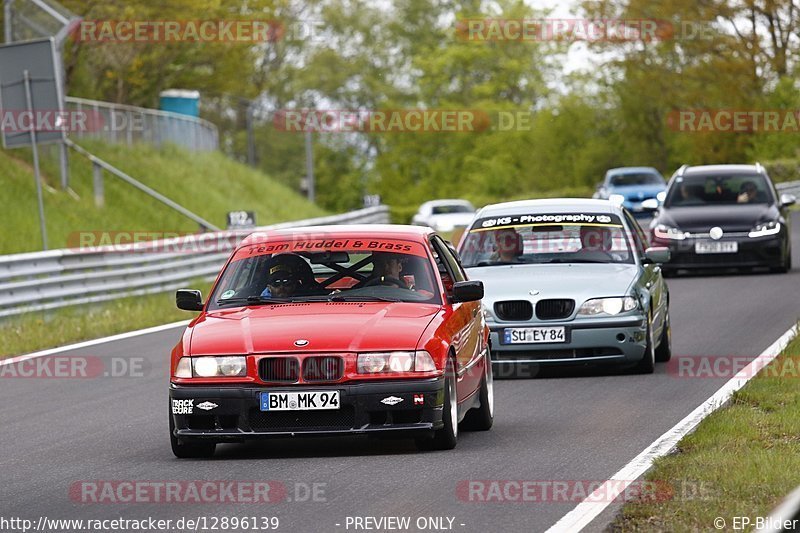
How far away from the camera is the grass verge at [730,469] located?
739 cm

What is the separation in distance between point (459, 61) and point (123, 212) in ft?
226

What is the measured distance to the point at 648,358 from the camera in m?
14.1

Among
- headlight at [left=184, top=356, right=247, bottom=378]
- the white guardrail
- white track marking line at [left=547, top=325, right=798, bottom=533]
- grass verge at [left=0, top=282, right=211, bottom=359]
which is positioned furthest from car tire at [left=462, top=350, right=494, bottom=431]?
the white guardrail

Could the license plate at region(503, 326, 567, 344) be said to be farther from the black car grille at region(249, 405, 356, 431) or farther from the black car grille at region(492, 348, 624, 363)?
the black car grille at region(249, 405, 356, 431)

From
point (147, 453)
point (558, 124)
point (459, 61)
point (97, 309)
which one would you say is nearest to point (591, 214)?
point (147, 453)

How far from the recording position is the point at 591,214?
1522 centimetres

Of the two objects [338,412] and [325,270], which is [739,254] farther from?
[338,412]

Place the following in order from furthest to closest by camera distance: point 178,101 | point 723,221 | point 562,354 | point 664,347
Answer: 1. point 178,101
2. point 723,221
3. point 664,347
4. point 562,354

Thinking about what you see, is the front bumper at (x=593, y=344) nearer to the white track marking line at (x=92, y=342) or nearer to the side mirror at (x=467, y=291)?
the side mirror at (x=467, y=291)

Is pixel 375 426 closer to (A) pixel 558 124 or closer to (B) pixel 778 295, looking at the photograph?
(B) pixel 778 295

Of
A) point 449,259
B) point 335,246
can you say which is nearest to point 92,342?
point 449,259

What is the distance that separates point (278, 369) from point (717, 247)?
16087mm

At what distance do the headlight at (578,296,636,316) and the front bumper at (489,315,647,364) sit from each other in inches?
2.9

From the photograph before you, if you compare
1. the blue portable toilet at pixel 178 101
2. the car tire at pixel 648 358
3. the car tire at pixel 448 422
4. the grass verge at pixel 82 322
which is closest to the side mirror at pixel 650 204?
the grass verge at pixel 82 322
